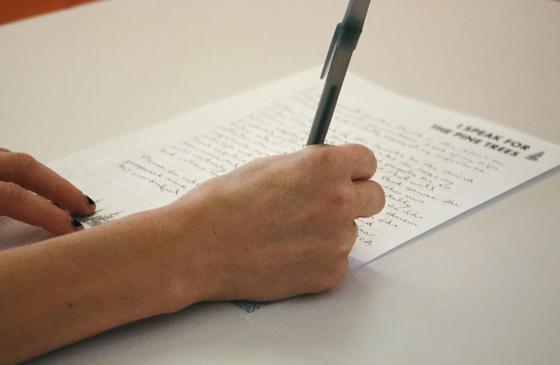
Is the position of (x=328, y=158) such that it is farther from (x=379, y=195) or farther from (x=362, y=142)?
(x=362, y=142)

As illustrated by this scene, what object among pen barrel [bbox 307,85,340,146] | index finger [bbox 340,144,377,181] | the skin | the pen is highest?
the pen

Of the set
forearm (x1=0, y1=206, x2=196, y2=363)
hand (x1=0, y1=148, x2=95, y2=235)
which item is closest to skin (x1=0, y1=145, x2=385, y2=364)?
forearm (x1=0, y1=206, x2=196, y2=363)

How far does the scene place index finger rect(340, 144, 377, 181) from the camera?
Result: 2.12 feet

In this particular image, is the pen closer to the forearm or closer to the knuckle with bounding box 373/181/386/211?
the knuckle with bounding box 373/181/386/211

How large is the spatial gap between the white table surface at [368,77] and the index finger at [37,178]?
0.19 m

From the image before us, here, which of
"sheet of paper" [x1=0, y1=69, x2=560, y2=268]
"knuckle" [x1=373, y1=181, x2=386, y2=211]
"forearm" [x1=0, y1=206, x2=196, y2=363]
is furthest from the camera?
"sheet of paper" [x1=0, y1=69, x2=560, y2=268]

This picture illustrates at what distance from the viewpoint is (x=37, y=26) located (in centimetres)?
140

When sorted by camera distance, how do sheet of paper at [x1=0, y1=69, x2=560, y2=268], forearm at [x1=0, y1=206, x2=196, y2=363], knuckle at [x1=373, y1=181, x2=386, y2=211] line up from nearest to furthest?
forearm at [x1=0, y1=206, x2=196, y2=363]
knuckle at [x1=373, y1=181, x2=386, y2=211]
sheet of paper at [x1=0, y1=69, x2=560, y2=268]

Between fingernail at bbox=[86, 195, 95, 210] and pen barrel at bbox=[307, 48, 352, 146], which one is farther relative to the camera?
fingernail at bbox=[86, 195, 95, 210]

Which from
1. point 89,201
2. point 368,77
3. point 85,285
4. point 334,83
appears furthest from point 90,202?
point 368,77

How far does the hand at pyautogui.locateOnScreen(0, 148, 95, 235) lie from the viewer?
701mm

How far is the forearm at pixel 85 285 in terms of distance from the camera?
1.84 ft

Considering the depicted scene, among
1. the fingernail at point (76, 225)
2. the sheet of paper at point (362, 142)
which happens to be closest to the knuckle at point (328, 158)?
the sheet of paper at point (362, 142)

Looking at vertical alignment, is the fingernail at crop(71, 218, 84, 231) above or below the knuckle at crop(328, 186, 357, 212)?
below
